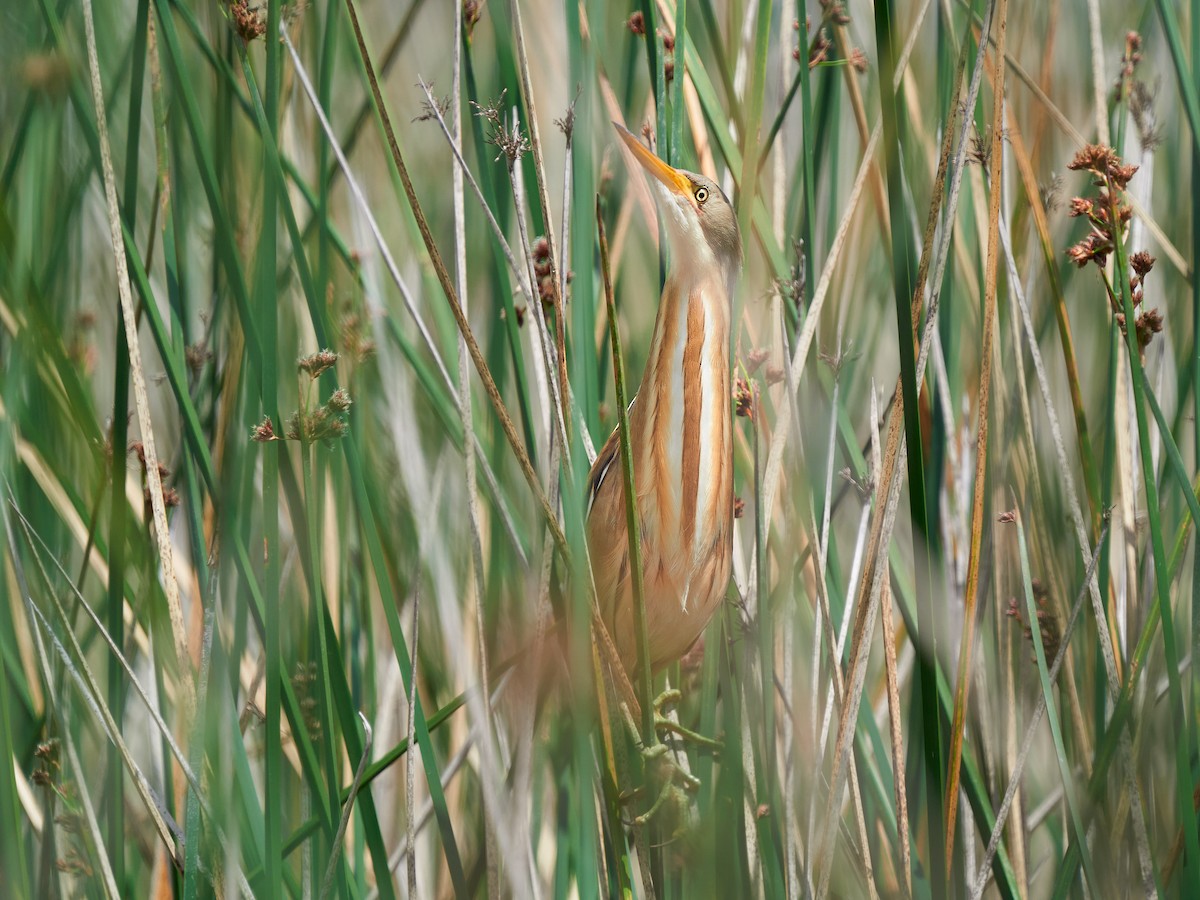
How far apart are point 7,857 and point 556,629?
0.49 meters

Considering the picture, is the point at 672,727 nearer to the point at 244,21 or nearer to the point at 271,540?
the point at 271,540

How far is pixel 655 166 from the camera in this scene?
1.03 m

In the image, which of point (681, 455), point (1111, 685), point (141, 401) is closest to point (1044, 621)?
point (1111, 685)

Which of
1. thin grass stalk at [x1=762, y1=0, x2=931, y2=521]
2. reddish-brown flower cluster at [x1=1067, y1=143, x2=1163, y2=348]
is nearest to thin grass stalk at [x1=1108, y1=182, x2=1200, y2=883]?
reddish-brown flower cluster at [x1=1067, y1=143, x2=1163, y2=348]

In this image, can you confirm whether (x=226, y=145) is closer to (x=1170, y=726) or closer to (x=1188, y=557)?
(x=1170, y=726)

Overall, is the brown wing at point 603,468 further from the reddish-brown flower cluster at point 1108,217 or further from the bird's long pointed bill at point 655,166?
the reddish-brown flower cluster at point 1108,217

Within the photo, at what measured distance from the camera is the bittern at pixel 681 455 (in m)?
1.08

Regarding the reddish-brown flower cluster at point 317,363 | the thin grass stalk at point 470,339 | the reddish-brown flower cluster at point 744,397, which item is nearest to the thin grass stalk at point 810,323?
the reddish-brown flower cluster at point 744,397

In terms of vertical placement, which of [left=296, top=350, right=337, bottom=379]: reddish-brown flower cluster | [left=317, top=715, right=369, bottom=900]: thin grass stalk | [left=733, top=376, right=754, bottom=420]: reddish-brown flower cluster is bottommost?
[left=317, top=715, right=369, bottom=900]: thin grass stalk

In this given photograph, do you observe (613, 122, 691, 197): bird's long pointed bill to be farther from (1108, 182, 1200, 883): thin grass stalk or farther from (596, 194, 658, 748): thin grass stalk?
(1108, 182, 1200, 883): thin grass stalk

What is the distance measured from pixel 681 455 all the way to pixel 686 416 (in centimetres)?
4

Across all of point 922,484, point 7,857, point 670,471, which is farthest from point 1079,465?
point 7,857

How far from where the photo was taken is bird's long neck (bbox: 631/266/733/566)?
42.7 inches

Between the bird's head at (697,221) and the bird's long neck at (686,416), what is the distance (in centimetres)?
2
